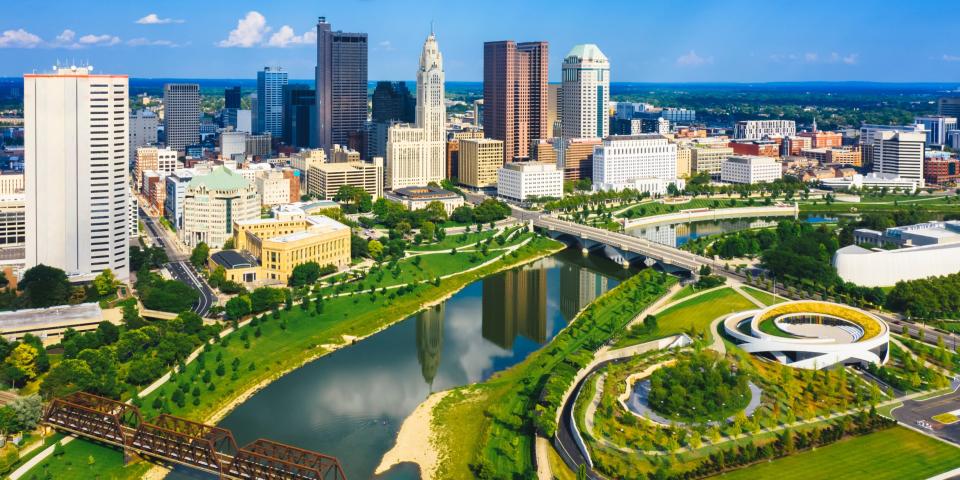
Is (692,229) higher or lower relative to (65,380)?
higher

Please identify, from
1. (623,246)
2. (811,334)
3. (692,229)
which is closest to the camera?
(811,334)

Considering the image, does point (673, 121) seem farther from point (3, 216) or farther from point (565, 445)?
point (565, 445)

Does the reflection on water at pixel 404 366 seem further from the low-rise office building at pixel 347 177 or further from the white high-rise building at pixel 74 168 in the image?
the low-rise office building at pixel 347 177

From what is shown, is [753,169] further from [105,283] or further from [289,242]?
[105,283]

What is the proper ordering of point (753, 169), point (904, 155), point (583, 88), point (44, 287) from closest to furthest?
point (44, 287) → point (753, 169) → point (904, 155) → point (583, 88)

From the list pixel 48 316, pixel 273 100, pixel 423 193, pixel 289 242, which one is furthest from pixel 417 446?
pixel 273 100

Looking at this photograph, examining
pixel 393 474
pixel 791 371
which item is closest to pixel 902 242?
pixel 791 371

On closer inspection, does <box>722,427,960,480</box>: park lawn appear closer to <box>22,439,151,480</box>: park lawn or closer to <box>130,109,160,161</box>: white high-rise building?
<box>22,439,151,480</box>: park lawn
